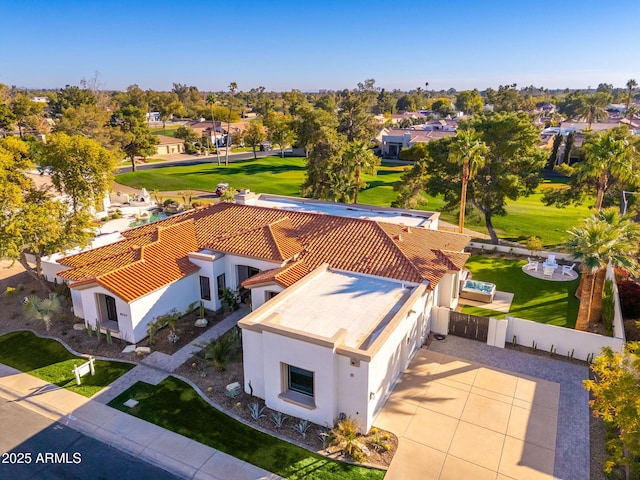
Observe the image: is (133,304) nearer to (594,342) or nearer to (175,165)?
(594,342)

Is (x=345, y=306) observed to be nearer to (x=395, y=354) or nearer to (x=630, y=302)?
(x=395, y=354)

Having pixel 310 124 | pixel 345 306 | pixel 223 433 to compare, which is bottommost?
pixel 223 433

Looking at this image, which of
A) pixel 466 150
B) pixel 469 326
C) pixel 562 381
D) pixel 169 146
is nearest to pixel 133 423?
pixel 469 326

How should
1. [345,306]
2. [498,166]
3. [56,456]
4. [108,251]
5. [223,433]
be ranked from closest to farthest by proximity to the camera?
[56,456] < [223,433] < [345,306] < [108,251] < [498,166]

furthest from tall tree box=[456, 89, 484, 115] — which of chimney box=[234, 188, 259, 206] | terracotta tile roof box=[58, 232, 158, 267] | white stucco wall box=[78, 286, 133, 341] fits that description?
white stucco wall box=[78, 286, 133, 341]

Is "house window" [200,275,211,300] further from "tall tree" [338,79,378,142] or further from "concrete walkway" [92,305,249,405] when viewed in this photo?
"tall tree" [338,79,378,142]

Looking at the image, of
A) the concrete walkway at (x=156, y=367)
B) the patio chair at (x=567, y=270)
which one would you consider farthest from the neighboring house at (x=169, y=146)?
the patio chair at (x=567, y=270)
